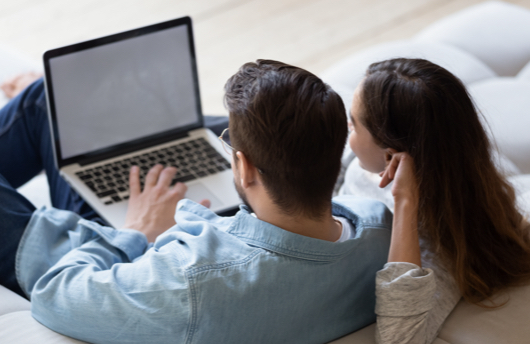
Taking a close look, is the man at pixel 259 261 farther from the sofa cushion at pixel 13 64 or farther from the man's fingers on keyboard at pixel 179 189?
the sofa cushion at pixel 13 64

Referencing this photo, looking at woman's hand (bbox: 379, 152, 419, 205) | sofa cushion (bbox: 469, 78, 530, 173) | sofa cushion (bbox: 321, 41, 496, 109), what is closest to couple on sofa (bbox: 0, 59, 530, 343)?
woman's hand (bbox: 379, 152, 419, 205)

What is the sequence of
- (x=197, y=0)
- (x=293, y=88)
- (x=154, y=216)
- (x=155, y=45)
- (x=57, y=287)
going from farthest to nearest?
1. (x=197, y=0)
2. (x=155, y=45)
3. (x=154, y=216)
4. (x=57, y=287)
5. (x=293, y=88)

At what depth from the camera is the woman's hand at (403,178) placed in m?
0.96

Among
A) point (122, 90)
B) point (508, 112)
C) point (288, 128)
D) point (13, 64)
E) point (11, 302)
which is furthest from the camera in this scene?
point (13, 64)

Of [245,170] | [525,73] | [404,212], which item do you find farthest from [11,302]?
[525,73]

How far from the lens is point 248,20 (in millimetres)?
3287

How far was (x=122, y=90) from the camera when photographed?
4.49ft

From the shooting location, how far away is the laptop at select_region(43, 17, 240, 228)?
1292 millimetres

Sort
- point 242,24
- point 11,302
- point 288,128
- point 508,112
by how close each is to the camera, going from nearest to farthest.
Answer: point 288,128 < point 11,302 < point 508,112 < point 242,24

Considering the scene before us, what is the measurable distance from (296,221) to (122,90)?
2.22ft

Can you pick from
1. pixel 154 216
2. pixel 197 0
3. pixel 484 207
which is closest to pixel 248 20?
pixel 197 0

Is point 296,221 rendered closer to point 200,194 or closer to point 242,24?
point 200,194

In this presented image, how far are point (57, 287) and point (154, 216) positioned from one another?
32 cm

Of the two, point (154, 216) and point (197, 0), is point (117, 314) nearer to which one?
point (154, 216)
